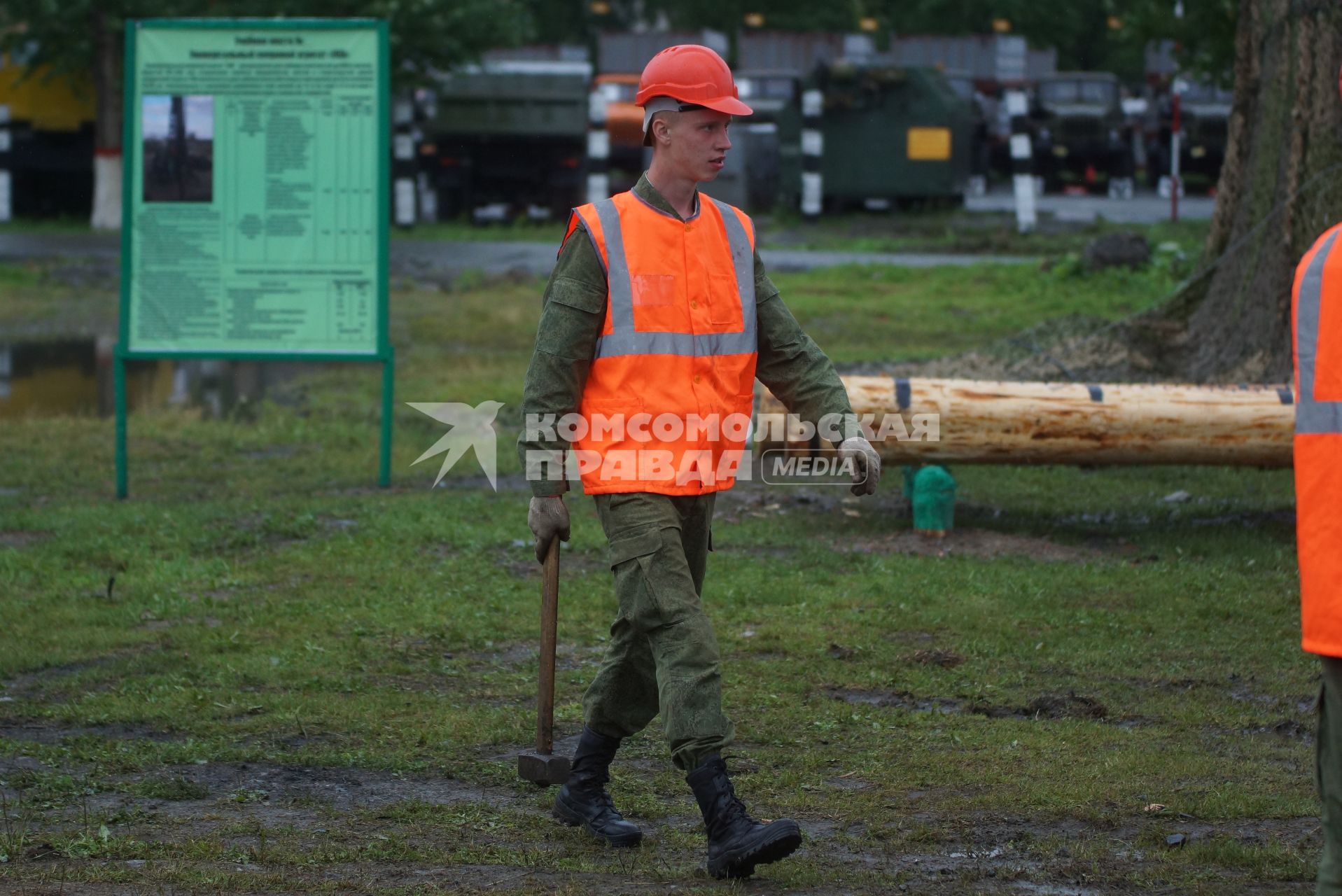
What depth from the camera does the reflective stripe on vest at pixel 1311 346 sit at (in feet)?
10.0

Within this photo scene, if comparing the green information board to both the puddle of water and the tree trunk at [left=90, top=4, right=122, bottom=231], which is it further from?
the tree trunk at [left=90, top=4, right=122, bottom=231]

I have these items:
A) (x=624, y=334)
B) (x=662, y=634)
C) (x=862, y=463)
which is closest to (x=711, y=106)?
(x=624, y=334)

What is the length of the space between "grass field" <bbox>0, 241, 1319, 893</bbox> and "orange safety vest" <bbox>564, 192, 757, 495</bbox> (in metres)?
0.33

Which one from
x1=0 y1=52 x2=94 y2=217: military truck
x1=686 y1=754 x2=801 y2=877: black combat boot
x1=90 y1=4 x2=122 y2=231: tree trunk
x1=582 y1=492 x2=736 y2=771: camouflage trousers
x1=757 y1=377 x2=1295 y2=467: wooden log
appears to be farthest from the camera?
x1=0 y1=52 x2=94 y2=217: military truck

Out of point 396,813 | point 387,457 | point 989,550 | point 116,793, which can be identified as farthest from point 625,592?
point 387,457

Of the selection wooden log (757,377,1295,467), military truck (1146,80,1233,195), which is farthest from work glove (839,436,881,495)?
military truck (1146,80,1233,195)

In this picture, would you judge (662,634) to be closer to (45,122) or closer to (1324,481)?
(1324,481)

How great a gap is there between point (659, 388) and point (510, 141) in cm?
2084

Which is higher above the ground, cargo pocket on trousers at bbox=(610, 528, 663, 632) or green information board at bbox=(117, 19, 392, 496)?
green information board at bbox=(117, 19, 392, 496)

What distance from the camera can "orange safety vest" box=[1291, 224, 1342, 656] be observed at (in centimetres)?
303

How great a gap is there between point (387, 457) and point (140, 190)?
1.79 metres

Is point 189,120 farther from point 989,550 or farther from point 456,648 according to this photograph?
point 989,550

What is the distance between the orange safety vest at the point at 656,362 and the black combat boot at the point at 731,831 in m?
0.66

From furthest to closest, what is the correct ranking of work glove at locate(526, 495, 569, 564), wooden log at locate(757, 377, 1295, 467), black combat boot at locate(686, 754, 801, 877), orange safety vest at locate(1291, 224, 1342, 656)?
wooden log at locate(757, 377, 1295, 467)
work glove at locate(526, 495, 569, 564)
black combat boot at locate(686, 754, 801, 877)
orange safety vest at locate(1291, 224, 1342, 656)
